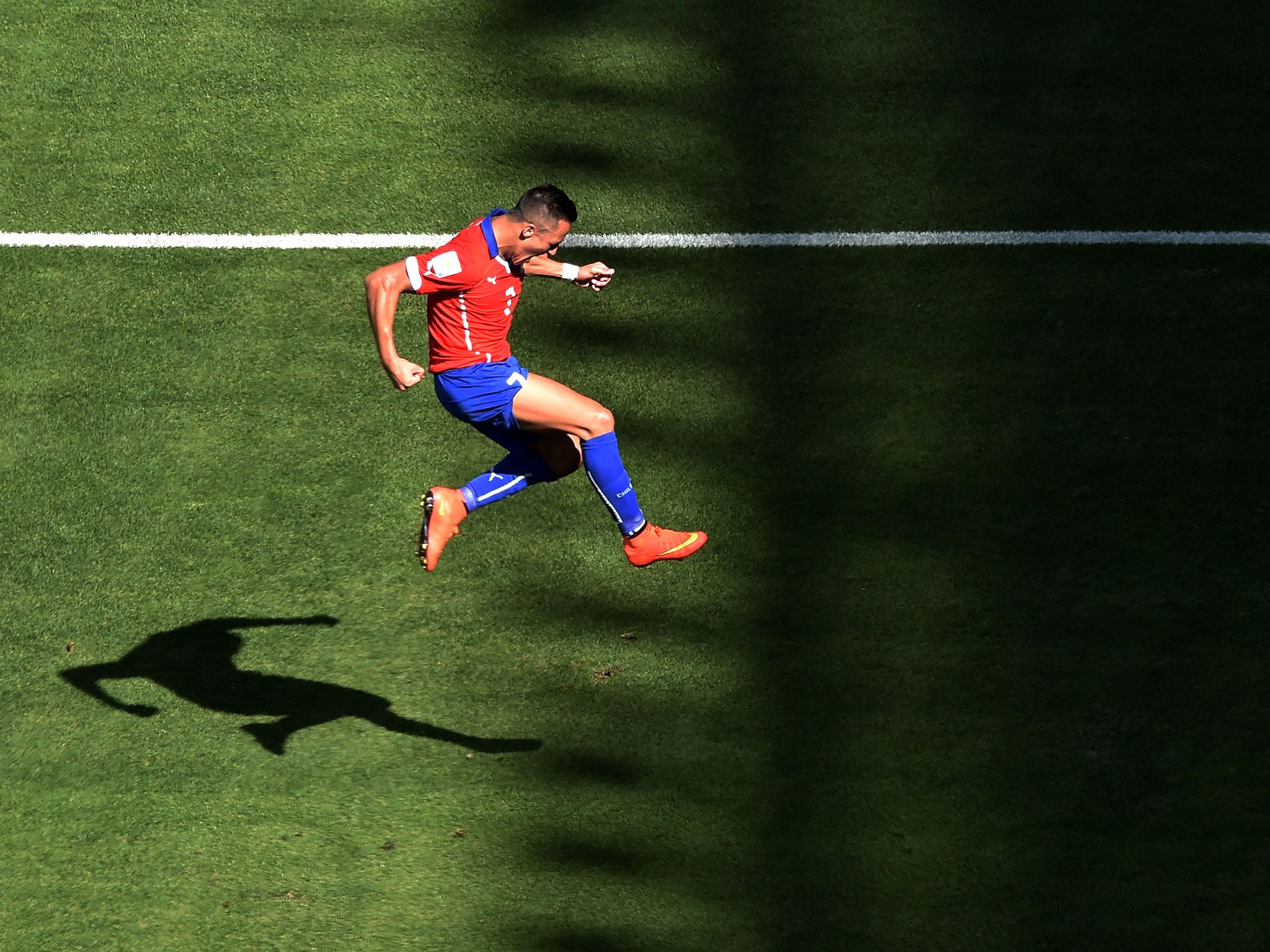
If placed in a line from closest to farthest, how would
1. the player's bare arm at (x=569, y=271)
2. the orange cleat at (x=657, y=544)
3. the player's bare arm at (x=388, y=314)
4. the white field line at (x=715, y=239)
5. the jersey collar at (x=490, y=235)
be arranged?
the player's bare arm at (x=388, y=314) → the jersey collar at (x=490, y=235) → the player's bare arm at (x=569, y=271) → the orange cleat at (x=657, y=544) → the white field line at (x=715, y=239)

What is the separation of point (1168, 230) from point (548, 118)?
426 centimetres

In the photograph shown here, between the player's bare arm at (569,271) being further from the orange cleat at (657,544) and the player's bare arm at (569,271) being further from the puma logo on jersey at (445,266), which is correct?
the orange cleat at (657,544)

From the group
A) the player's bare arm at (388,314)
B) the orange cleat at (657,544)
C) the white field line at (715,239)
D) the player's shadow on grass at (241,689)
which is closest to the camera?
the player's bare arm at (388,314)

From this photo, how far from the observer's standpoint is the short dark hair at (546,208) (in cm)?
682

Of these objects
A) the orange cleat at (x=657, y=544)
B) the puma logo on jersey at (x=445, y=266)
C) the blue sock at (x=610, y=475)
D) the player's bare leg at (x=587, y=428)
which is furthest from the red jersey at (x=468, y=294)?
the orange cleat at (x=657, y=544)

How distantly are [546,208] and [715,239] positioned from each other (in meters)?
3.20

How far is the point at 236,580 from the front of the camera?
8.52 meters

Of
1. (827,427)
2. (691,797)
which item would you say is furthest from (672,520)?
(691,797)

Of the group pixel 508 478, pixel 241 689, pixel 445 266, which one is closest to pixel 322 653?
pixel 241 689

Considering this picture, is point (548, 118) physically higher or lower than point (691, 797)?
higher

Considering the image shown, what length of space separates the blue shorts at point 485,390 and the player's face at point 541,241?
51 centimetres

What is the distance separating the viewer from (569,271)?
745 centimetres

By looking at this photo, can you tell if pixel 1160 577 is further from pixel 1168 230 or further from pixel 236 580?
pixel 236 580

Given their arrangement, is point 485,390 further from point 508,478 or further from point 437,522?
point 437,522
